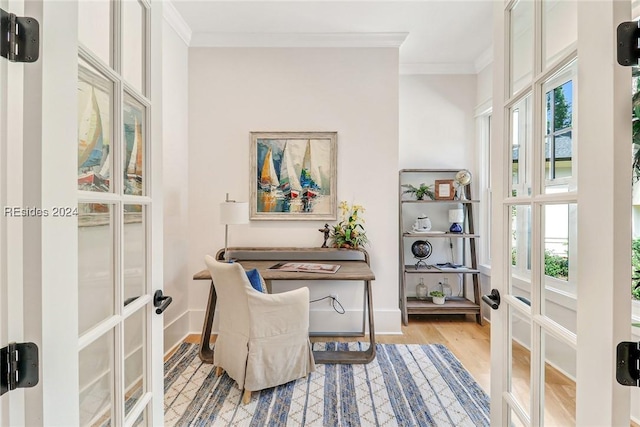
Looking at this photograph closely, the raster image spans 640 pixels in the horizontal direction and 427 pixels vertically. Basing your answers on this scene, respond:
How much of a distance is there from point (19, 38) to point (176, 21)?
2.46m

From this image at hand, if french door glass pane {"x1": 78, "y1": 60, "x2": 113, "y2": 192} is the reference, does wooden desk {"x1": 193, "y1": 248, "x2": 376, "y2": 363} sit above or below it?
below

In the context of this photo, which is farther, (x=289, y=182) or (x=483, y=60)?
(x=483, y=60)

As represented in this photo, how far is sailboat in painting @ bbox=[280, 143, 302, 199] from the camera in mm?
2873

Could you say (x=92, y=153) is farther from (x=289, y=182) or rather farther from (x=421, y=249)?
(x=421, y=249)

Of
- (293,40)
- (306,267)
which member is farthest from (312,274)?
(293,40)

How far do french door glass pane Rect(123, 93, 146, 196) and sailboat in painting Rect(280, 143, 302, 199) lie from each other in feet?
6.11

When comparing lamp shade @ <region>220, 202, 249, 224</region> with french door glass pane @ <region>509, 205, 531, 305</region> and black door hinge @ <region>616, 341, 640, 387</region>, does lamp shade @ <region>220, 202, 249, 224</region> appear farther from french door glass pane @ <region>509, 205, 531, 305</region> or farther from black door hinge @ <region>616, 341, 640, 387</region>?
black door hinge @ <region>616, 341, 640, 387</region>

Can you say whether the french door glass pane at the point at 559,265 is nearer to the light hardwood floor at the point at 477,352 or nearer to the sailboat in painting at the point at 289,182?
A: the light hardwood floor at the point at 477,352

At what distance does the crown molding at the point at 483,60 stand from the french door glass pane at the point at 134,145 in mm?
3298

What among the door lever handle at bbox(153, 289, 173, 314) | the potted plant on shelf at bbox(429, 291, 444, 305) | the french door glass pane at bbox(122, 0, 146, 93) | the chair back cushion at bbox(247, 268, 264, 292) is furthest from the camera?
the potted plant on shelf at bbox(429, 291, 444, 305)

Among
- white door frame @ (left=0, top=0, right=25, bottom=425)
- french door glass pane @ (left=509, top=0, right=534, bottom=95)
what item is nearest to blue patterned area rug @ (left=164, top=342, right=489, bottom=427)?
white door frame @ (left=0, top=0, right=25, bottom=425)

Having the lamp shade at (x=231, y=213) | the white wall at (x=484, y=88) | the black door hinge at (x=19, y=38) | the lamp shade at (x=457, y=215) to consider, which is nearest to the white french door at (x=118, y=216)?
the black door hinge at (x=19, y=38)

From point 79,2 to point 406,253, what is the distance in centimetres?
317

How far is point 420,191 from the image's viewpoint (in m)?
3.14
